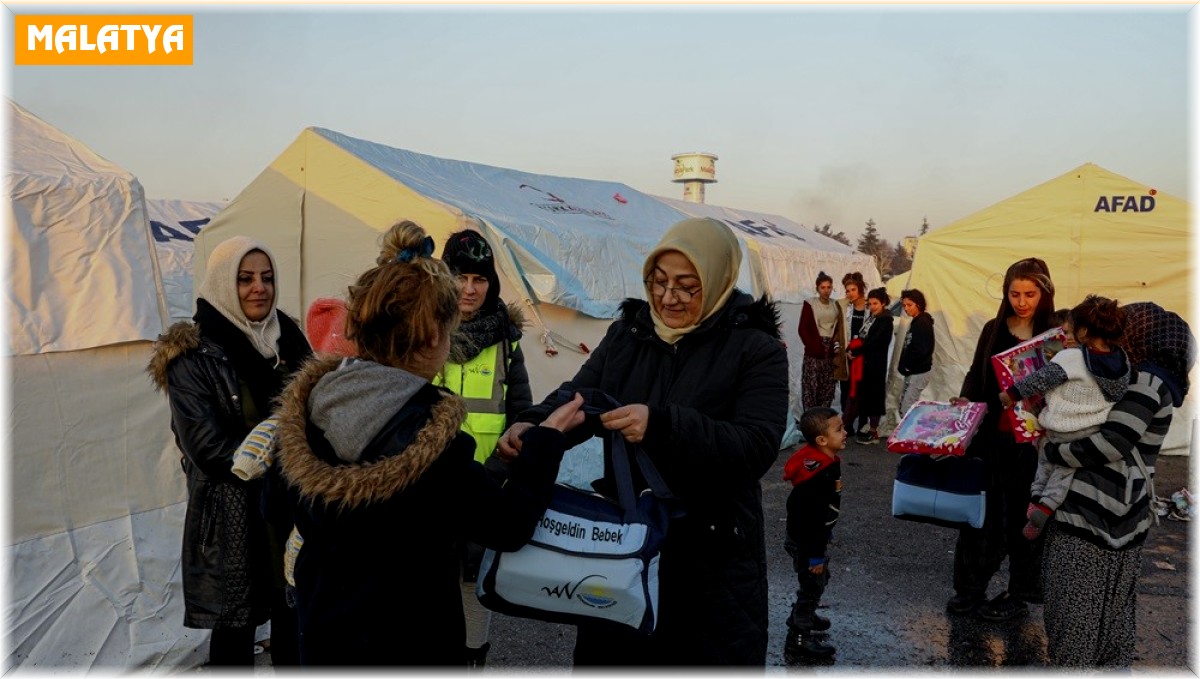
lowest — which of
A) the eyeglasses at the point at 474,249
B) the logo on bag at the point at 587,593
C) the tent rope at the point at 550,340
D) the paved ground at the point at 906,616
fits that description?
the paved ground at the point at 906,616

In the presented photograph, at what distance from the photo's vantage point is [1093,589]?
369cm

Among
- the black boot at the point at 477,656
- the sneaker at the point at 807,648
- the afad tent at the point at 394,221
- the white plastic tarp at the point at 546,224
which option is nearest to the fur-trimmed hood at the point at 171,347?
the black boot at the point at 477,656

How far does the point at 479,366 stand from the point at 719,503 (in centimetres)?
156

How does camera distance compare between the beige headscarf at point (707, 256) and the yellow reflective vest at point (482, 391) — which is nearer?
the beige headscarf at point (707, 256)

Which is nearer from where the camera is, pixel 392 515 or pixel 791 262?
pixel 392 515

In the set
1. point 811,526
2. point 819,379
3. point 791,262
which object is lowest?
point 811,526

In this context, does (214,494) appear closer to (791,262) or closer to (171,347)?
(171,347)

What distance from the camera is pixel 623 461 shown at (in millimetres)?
2350

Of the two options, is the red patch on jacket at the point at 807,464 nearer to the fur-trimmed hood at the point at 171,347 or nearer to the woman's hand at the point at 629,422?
the woman's hand at the point at 629,422

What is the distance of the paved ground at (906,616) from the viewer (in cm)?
457

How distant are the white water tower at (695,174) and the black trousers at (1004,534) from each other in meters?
15.6

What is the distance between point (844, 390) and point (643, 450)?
397 inches

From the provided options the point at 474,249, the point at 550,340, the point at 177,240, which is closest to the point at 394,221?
the point at 550,340

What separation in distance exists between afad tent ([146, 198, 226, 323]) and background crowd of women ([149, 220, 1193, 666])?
7.40 meters
